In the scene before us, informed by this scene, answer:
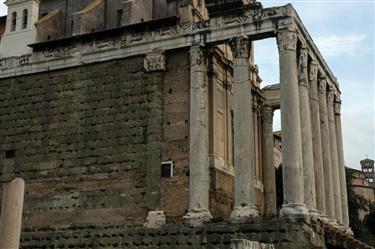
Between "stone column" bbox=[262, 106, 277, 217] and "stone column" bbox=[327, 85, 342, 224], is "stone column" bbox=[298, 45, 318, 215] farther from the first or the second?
"stone column" bbox=[262, 106, 277, 217]

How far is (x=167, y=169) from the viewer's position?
57.4 ft

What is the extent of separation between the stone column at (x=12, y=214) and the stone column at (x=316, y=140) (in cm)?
1213

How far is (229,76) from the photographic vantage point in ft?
66.3

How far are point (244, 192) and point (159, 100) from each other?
421 cm

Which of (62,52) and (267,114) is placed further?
(267,114)

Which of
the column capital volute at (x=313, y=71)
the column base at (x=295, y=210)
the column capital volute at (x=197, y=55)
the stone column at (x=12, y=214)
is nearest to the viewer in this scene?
the stone column at (x=12, y=214)

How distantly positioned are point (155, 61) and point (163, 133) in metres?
2.45

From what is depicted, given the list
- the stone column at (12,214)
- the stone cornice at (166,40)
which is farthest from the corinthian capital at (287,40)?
the stone column at (12,214)

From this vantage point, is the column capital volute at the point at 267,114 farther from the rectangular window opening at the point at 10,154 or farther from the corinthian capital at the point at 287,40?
the rectangular window opening at the point at 10,154

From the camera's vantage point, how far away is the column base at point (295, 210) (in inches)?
595

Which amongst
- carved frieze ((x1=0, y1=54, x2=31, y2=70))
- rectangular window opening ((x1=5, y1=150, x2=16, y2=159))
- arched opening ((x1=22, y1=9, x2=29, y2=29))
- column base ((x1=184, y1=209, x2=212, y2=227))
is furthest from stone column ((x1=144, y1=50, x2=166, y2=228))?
arched opening ((x1=22, y1=9, x2=29, y2=29))

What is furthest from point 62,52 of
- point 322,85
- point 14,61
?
point 322,85

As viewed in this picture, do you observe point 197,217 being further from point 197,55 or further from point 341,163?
point 341,163

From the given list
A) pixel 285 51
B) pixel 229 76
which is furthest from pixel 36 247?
pixel 285 51
